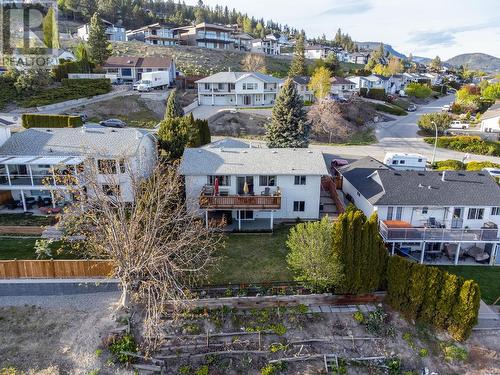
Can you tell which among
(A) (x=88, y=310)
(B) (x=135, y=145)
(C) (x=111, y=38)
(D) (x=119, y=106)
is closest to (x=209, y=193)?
(B) (x=135, y=145)

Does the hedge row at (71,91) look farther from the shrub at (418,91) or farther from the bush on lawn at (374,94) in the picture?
the shrub at (418,91)

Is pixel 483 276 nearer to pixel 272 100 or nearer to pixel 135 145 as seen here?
pixel 135 145

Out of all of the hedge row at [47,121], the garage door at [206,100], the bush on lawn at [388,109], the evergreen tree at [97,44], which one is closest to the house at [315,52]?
the bush on lawn at [388,109]

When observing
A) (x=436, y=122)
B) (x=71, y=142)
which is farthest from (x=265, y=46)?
(x=71, y=142)

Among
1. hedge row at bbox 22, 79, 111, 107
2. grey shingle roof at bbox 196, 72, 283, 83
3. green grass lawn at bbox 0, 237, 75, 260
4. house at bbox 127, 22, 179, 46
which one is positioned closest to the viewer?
green grass lawn at bbox 0, 237, 75, 260

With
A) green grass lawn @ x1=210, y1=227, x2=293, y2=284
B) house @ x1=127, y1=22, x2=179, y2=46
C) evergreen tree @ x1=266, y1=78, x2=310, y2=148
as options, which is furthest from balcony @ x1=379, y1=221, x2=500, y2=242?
house @ x1=127, y1=22, x2=179, y2=46

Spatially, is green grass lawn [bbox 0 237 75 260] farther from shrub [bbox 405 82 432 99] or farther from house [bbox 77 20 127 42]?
shrub [bbox 405 82 432 99]
